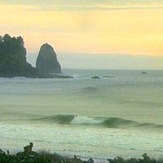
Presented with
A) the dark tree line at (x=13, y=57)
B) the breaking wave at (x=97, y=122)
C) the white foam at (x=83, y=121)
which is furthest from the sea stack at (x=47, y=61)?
the white foam at (x=83, y=121)

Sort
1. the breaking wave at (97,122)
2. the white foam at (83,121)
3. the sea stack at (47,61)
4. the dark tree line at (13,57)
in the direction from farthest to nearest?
the sea stack at (47,61) → the dark tree line at (13,57) → the white foam at (83,121) → the breaking wave at (97,122)

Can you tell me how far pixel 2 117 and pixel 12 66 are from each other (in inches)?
3011

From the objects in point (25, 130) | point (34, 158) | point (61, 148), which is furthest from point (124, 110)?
point (34, 158)

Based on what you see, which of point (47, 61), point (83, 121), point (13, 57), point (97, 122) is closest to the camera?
point (97, 122)

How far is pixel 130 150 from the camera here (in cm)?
2134

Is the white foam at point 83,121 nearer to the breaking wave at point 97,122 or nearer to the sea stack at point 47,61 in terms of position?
the breaking wave at point 97,122

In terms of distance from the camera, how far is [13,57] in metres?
114

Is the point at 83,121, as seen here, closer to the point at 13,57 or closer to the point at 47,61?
the point at 13,57

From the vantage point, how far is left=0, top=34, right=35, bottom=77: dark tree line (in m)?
114

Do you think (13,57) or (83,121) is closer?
(83,121)

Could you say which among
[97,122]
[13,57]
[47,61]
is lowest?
[97,122]

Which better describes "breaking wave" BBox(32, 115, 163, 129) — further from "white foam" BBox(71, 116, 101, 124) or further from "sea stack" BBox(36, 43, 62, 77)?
"sea stack" BBox(36, 43, 62, 77)

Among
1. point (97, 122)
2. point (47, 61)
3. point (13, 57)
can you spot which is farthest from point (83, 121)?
point (47, 61)

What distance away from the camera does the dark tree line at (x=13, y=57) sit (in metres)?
114
